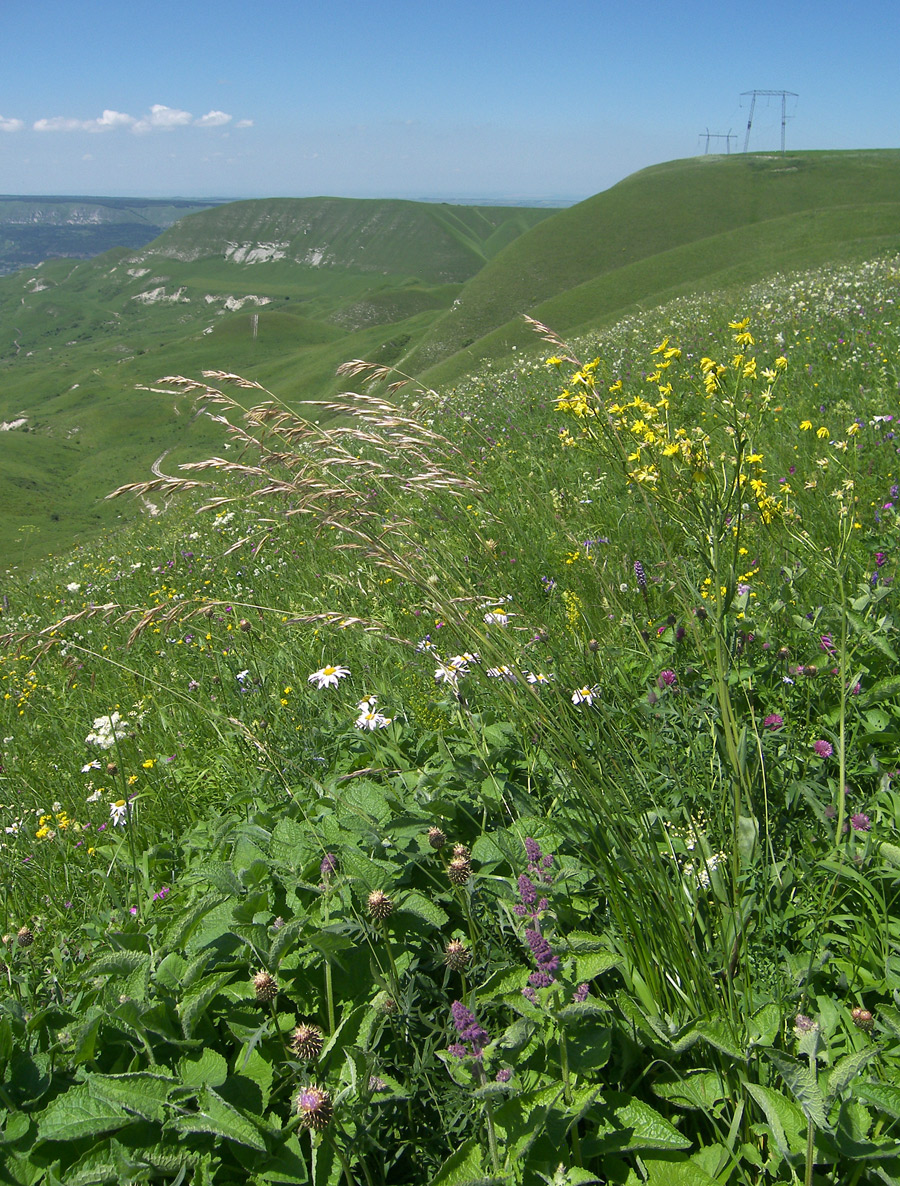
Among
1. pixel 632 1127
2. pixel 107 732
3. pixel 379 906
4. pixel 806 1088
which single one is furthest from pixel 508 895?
pixel 107 732

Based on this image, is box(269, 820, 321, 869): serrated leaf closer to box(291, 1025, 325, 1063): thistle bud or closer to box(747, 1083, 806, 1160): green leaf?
box(291, 1025, 325, 1063): thistle bud

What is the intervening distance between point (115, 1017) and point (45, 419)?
173 metres

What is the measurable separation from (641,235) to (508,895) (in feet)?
305

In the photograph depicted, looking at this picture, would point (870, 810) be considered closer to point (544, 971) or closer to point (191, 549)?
point (544, 971)

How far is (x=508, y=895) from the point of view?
6.23 ft

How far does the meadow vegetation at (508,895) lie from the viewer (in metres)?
1.57

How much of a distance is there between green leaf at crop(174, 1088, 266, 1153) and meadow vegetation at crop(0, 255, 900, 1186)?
1 centimetres

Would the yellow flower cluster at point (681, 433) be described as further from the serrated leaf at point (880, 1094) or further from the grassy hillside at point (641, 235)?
the grassy hillside at point (641, 235)

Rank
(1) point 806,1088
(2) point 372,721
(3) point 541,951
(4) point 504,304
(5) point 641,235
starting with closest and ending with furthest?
(1) point 806,1088, (3) point 541,951, (2) point 372,721, (4) point 504,304, (5) point 641,235

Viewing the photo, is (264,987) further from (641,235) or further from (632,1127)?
(641,235)

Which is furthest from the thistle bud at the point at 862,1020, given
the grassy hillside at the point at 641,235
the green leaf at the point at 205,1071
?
the grassy hillside at the point at 641,235

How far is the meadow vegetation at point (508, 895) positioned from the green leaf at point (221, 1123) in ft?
0.04

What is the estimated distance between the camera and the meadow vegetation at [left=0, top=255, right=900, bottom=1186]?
61.7 inches

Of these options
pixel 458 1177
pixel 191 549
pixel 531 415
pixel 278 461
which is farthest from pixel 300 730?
pixel 531 415
